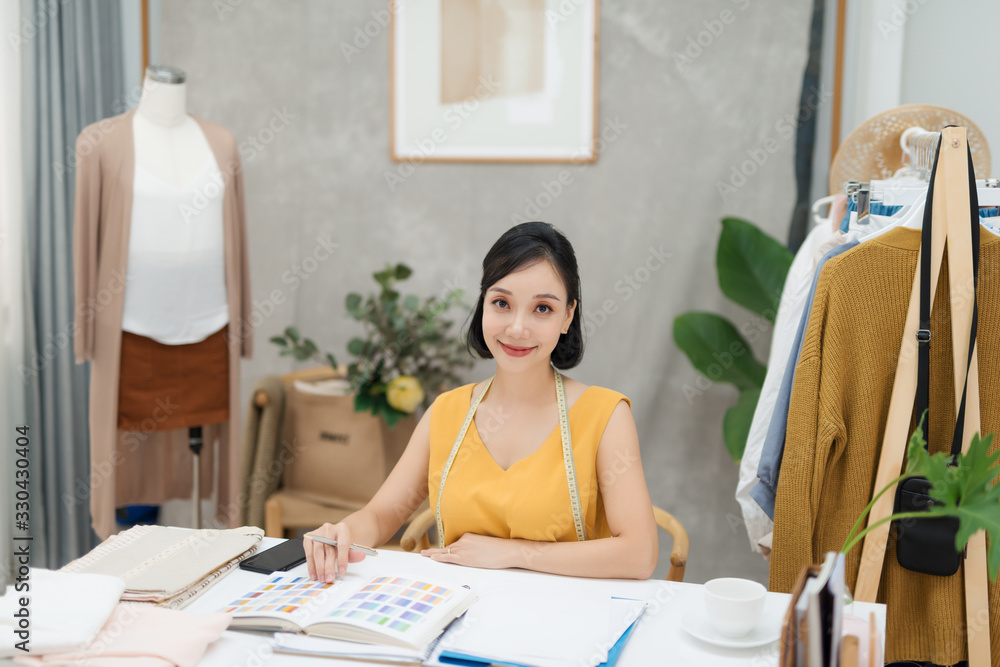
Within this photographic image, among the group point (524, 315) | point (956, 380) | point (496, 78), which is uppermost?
point (496, 78)

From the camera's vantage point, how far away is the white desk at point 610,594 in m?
1.11

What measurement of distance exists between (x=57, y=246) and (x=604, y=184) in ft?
6.51

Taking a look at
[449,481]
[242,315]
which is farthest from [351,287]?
[449,481]

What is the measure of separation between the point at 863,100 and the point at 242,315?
227 cm

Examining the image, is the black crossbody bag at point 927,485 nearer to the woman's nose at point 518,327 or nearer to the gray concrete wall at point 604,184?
the woman's nose at point 518,327

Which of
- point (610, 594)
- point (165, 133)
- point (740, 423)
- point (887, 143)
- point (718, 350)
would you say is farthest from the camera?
point (718, 350)

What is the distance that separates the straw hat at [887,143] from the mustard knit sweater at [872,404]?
59cm

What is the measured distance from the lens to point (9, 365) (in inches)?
96.3

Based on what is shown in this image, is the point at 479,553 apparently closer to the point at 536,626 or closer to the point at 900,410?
the point at 536,626

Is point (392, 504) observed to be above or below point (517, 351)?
below

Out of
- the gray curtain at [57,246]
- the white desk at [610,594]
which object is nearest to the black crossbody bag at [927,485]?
the white desk at [610,594]

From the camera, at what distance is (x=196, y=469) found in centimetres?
264

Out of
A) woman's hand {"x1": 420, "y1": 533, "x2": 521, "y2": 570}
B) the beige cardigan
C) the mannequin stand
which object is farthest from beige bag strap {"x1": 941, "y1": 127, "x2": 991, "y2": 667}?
the mannequin stand

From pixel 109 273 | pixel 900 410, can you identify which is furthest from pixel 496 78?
pixel 900 410
